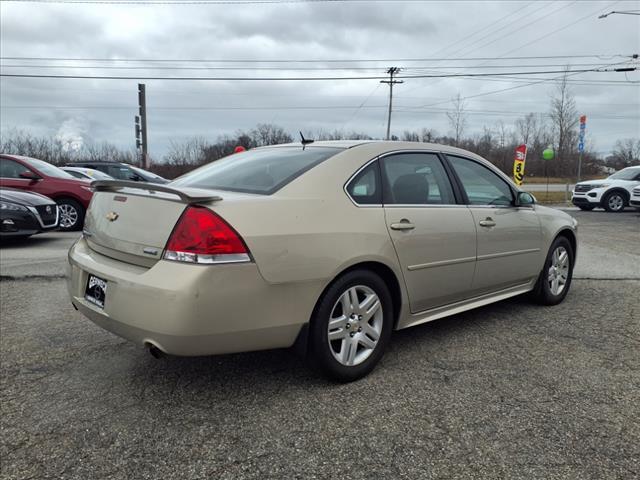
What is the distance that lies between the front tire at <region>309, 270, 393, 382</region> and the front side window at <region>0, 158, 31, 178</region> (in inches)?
370

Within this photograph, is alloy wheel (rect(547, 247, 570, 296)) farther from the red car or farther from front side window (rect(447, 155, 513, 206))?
the red car

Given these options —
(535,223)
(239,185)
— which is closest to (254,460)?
(239,185)

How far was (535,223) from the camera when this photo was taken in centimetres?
447

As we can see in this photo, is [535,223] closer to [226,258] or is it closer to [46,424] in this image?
[226,258]

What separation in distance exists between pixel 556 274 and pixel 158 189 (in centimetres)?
384

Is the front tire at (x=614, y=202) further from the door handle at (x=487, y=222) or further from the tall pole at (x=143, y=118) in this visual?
the tall pole at (x=143, y=118)

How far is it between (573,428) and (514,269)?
187 centimetres

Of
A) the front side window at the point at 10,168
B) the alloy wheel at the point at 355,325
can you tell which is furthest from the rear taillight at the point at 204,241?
the front side window at the point at 10,168

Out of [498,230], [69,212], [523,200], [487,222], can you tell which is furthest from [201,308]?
[69,212]

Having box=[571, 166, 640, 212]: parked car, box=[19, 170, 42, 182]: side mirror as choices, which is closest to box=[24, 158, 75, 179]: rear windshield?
box=[19, 170, 42, 182]: side mirror

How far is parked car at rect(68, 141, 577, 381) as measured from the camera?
2486 millimetres

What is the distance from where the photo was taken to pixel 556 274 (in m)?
4.83

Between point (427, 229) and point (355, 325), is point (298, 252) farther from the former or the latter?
point (427, 229)

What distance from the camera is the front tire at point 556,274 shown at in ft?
15.4
